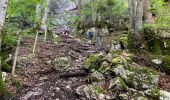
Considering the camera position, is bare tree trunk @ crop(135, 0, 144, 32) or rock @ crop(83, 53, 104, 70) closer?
rock @ crop(83, 53, 104, 70)

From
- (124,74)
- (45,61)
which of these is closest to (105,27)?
(45,61)

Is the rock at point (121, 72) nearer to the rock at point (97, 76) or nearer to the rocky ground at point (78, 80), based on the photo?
the rocky ground at point (78, 80)

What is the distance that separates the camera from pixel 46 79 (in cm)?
1247

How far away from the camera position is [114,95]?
10.9 meters

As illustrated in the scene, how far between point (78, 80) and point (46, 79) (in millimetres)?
1392

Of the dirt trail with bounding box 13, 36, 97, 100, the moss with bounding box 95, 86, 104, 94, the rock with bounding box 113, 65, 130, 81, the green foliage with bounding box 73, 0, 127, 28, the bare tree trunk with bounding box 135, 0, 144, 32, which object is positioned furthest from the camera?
the green foliage with bounding box 73, 0, 127, 28

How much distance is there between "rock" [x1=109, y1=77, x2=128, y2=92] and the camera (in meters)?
11.1

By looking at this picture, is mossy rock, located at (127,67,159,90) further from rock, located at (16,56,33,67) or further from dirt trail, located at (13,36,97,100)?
rock, located at (16,56,33,67)

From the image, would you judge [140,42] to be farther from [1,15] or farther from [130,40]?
[1,15]

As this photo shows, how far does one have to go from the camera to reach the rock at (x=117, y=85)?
36.3 ft

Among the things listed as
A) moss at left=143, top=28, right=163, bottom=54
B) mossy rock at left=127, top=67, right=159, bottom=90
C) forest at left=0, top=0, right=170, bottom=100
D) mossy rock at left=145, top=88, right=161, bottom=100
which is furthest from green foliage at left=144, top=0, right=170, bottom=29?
mossy rock at left=145, top=88, right=161, bottom=100

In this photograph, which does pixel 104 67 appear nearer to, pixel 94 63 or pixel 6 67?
pixel 94 63

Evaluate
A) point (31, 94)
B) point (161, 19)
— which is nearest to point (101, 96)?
point (31, 94)

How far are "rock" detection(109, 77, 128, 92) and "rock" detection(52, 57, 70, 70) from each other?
11.0ft
